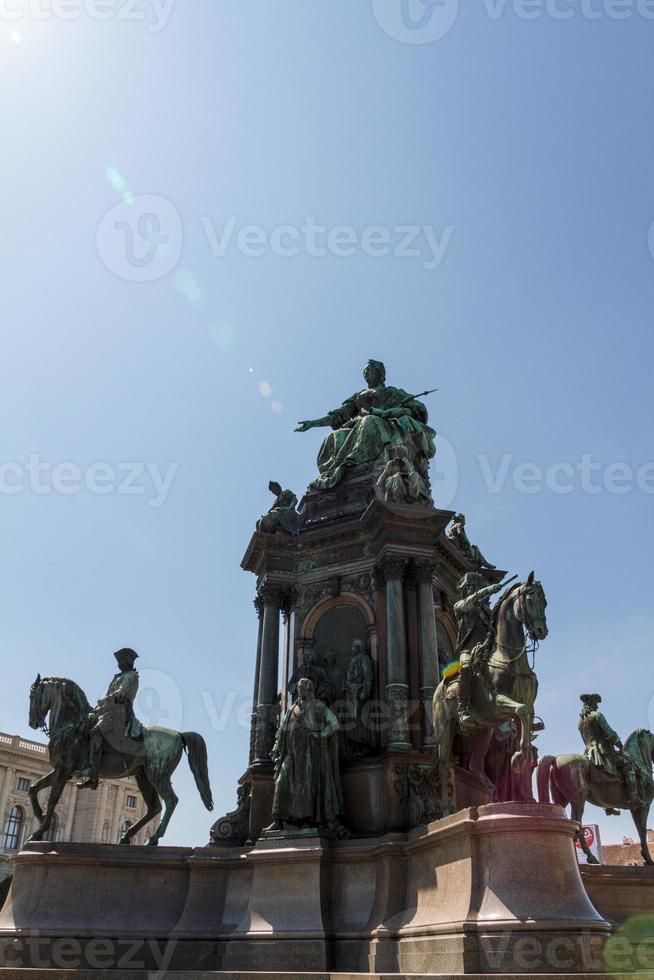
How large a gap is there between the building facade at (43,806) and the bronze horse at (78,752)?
4942 cm

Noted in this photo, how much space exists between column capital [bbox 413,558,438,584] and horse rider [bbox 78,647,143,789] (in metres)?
6.58

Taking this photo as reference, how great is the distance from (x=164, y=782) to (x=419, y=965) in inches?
275

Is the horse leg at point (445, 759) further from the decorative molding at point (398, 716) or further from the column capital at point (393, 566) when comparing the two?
the column capital at point (393, 566)

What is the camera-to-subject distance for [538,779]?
1552 centimetres

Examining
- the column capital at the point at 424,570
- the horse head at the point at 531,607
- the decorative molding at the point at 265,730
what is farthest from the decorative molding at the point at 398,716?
the horse head at the point at 531,607

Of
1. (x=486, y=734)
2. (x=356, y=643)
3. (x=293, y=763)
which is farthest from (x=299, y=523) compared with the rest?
(x=486, y=734)

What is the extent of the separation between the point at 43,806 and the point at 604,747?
2377 inches

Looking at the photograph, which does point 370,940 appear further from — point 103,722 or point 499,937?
point 103,722

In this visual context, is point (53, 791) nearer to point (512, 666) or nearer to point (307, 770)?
point (307, 770)

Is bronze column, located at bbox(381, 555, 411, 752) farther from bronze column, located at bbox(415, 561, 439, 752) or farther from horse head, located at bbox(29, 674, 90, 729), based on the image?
horse head, located at bbox(29, 674, 90, 729)

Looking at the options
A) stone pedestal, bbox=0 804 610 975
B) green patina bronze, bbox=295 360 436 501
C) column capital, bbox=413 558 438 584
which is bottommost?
stone pedestal, bbox=0 804 610 975

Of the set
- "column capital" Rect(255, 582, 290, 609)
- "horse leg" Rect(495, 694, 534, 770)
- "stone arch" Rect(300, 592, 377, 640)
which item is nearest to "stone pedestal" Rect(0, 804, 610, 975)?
"horse leg" Rect(495, 694, 534, 770)

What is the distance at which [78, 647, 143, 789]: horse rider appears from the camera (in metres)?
15.8

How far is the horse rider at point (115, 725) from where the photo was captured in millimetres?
15781
